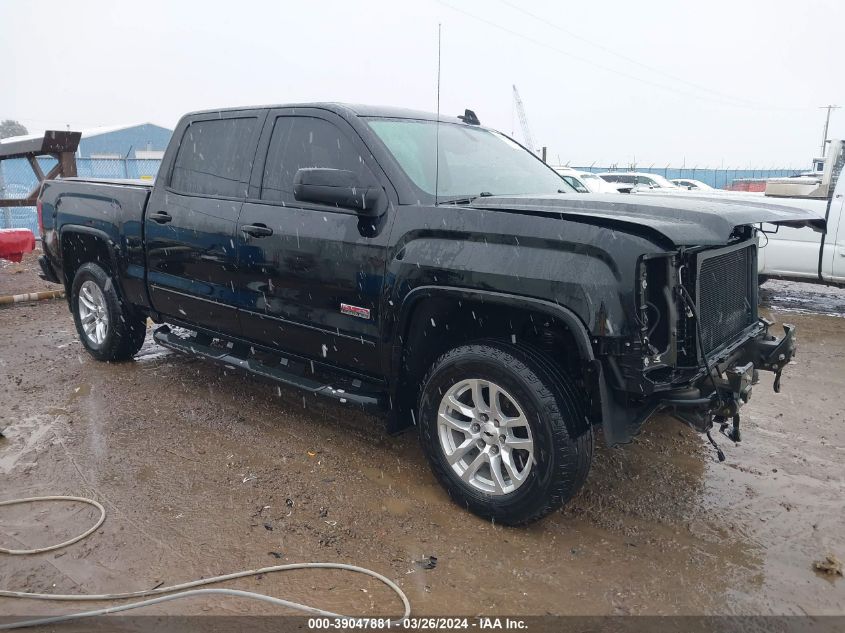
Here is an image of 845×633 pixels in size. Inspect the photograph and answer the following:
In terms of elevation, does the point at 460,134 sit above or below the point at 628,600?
above

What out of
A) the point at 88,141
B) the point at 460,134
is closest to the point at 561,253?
the point at 460,134

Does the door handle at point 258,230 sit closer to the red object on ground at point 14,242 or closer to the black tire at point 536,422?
the black tire at point 536,422

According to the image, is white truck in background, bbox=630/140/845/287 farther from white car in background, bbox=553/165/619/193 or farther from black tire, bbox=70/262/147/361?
black tire, bbox=70/262/147/361

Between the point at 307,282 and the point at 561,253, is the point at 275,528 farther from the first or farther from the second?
the point at 561,253

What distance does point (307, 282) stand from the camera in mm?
3816

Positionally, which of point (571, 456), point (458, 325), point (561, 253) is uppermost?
point (561, 253)

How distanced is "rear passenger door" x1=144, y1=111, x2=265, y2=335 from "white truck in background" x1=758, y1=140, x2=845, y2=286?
19.6 ft

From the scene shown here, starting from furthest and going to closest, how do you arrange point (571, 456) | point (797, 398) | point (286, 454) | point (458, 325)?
1. point (797, 398)
2. point (286, 454)
3. point (458, 325)
4. point (571, 456)

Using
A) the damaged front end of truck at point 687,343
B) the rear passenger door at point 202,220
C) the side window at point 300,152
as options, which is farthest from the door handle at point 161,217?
the damaged front end of truck at point 687,343

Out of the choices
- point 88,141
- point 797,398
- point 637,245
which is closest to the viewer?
point 637,245

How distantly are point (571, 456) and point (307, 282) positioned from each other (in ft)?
5.80

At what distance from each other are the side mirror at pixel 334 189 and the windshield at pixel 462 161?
1.16 feet

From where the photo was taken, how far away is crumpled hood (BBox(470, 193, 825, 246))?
2.79 metres

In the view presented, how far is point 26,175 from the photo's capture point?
15.9 meters
